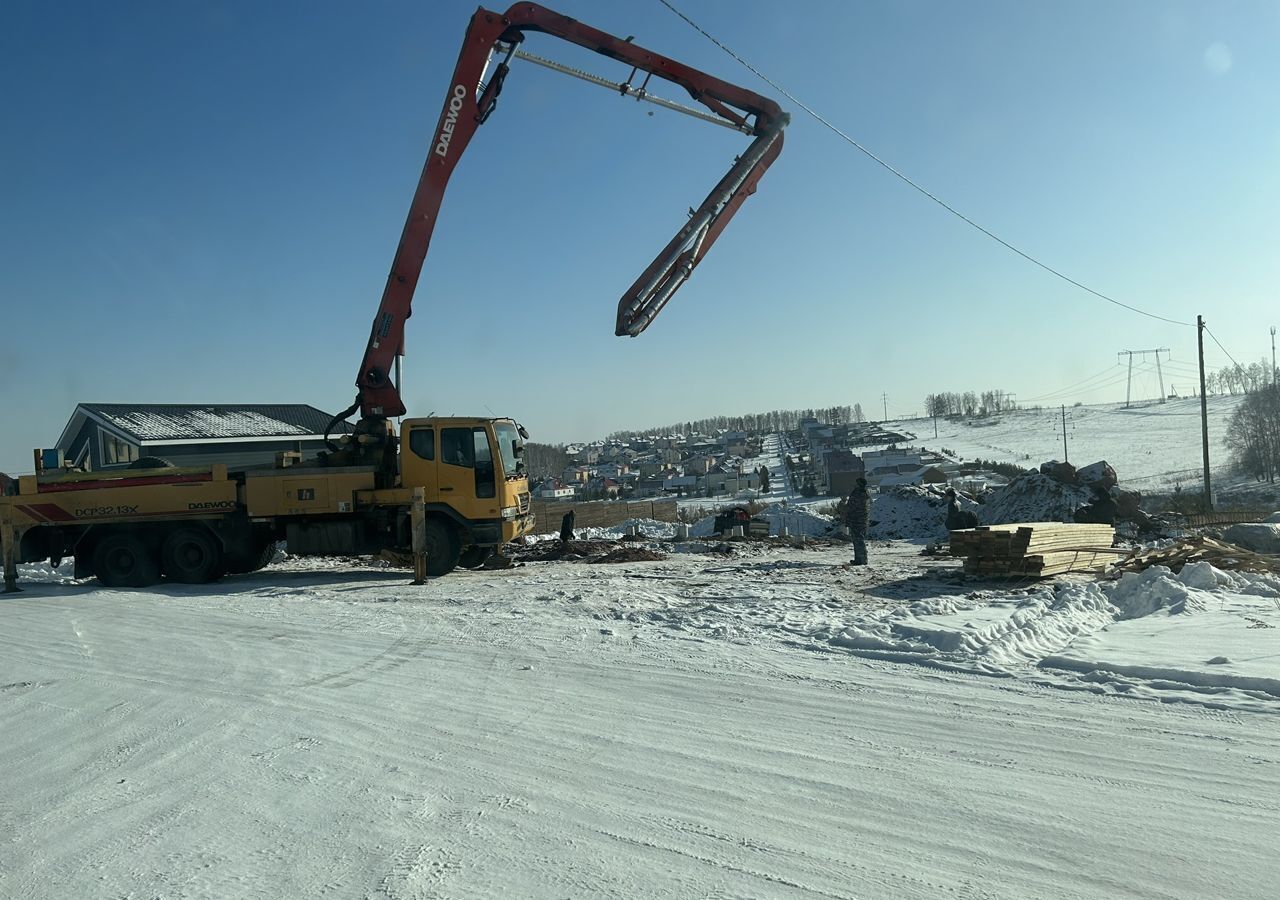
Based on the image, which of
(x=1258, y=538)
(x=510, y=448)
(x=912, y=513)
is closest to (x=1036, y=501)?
(x=912, y=513)

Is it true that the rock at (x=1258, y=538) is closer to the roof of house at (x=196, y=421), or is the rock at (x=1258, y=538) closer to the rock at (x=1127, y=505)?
the rock at (x=1127, y=505)

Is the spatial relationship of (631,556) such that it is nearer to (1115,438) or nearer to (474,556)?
(474,556)

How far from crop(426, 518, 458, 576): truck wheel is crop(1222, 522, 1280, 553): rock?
1407 centimetres

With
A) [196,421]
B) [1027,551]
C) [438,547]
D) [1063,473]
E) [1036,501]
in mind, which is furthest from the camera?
[196,421]

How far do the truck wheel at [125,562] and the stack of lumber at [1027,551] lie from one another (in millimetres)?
13745

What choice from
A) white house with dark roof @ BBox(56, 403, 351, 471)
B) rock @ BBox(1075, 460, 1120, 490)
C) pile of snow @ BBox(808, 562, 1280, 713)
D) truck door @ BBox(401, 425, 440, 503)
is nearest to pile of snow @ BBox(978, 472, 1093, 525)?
rock @ BBox(1075, 460, 1120, 490)

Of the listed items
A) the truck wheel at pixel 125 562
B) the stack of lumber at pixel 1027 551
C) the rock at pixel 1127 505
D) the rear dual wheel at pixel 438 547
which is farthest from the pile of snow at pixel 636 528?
the stack of lumber at pixel 1027 551

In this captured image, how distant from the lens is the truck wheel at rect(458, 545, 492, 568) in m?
16.6

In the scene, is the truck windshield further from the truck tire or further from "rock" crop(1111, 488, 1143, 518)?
"rock" crop(1111, 488, 1143, 518)

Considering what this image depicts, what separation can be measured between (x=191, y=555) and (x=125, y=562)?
1209 millimetres

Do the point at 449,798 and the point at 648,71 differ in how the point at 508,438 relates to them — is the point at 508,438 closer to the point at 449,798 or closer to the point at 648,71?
the point at 648,71

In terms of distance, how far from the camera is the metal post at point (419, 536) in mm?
14281

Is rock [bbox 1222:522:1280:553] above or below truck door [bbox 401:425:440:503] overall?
Answer: below

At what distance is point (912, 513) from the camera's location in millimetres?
24859
